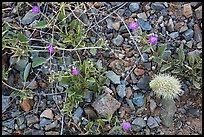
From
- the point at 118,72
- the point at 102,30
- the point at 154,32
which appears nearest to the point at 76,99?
the point at 118,72

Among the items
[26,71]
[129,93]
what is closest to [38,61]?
[26,71]

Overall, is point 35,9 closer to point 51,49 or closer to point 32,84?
point 51,49

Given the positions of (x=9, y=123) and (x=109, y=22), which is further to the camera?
(x=109, y=22)

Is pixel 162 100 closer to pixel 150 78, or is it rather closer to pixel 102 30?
pixel 150 78

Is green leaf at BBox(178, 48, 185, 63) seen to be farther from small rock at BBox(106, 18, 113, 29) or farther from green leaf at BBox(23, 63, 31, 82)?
green leaf at BBox(23, 63, 31, 82)

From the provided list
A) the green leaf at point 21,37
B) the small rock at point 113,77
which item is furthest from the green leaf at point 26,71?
the small rock at point 113,77

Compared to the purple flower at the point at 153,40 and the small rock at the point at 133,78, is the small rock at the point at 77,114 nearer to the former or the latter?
the small rock at the point at 133,78
